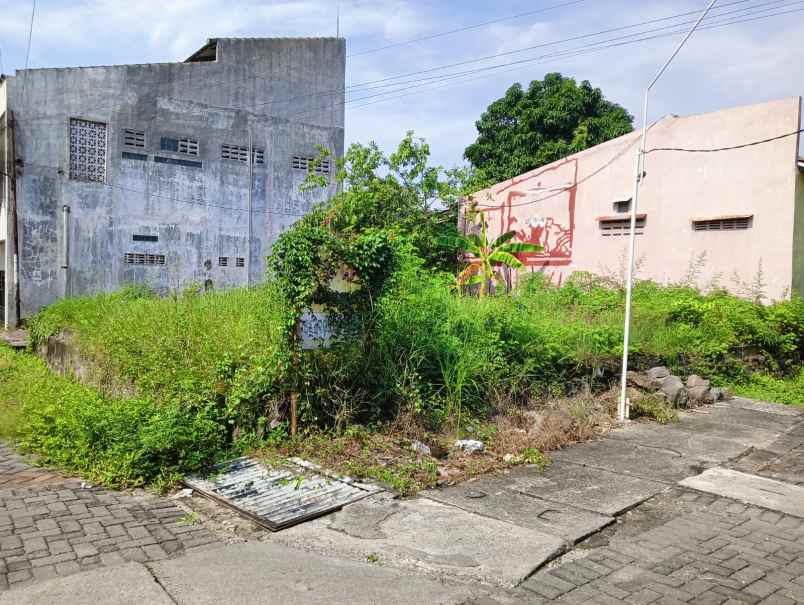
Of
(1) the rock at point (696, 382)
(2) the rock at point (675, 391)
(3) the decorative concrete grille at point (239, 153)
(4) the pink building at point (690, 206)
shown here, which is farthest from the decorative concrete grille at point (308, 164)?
(2) the rock at point (675, 391)

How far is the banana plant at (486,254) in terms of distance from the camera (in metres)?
16.0

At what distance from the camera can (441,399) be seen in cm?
696

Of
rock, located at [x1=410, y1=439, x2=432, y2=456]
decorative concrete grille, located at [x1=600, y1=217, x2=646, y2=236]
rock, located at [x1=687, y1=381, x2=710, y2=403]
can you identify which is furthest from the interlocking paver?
decorative concrete grille, located at [x1=600, y1=217, x2=646, y2=236]

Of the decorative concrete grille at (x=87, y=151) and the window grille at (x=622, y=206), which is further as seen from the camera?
the decorative concrete grille at (x=87, y=151)

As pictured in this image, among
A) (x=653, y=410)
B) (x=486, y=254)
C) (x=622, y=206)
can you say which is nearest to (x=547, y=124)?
A: (x=486, y=254)

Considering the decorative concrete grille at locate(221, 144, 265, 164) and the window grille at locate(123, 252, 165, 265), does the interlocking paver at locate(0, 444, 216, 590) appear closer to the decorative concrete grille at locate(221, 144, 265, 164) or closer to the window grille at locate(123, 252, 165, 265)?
the window grille at locate(123, 252, 165, 265)

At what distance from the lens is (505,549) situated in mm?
4109

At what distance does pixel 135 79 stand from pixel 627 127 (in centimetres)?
1655

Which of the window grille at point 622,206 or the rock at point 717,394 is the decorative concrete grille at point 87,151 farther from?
the rock at point 717,394

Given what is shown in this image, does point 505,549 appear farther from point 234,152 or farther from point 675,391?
point 234,152

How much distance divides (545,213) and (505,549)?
43.4ft

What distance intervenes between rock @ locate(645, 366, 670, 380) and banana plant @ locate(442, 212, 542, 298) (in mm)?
6285

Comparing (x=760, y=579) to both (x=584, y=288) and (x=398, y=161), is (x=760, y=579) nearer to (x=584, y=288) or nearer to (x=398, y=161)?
(x=584, y=288)

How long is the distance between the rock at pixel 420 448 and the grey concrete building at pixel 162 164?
14080mm
